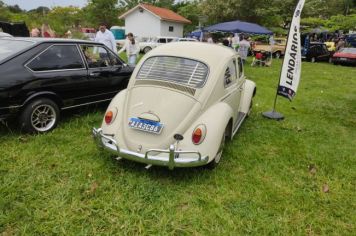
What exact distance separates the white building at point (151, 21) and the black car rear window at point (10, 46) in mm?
31255

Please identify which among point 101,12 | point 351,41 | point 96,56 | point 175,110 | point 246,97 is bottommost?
point 246,97

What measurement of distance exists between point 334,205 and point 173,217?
1961 millimetres

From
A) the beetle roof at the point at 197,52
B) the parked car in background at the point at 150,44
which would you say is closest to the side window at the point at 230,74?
the beetle roof at the point at 197,52

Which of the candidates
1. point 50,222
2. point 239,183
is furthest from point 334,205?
point 50,222

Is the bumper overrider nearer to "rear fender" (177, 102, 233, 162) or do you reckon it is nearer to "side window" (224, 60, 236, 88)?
"rear fender" (177, 102, 233, 162)

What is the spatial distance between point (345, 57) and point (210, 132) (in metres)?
18.5

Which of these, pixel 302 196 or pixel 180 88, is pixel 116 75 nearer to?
pixel 180 88

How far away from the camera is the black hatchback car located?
443cm

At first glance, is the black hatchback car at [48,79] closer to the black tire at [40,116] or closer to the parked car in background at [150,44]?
the black tire at [40,116]

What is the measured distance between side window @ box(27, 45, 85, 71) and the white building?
31.0m

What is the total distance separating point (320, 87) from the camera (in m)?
11.0

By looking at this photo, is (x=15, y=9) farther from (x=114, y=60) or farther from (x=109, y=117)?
(x=109, y=117)

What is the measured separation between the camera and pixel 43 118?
4941mm

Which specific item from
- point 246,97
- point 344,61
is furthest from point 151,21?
point 246,97
